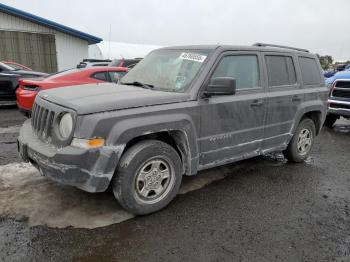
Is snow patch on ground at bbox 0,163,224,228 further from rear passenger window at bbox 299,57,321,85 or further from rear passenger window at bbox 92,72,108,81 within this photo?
rear passenger window at bbox 92,72,108,81

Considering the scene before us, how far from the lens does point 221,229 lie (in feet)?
10.7

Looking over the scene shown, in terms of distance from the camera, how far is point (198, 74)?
3.75 meters

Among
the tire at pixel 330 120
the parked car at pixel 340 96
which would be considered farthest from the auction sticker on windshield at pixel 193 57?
the tire at pixel 330 120

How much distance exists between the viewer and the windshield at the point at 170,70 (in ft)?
12.5

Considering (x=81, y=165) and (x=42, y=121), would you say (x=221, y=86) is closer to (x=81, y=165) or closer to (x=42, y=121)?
(x=81, y=165)

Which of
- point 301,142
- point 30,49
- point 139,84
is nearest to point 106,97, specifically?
point 139,84

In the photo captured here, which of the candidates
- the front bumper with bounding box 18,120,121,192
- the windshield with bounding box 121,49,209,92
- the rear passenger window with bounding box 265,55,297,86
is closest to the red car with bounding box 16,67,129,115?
the windshield with bounding box 121,49,209,92

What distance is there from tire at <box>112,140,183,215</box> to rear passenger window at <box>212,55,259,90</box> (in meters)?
1.20

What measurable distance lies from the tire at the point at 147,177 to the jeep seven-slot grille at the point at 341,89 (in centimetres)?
638

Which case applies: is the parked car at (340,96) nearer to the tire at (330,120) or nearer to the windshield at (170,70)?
the tire at (330,120)

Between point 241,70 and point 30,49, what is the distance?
16394 millimetres

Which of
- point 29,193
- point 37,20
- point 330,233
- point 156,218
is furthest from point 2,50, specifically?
point 330,233

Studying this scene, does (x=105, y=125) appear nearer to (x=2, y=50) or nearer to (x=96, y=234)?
(x=96, y=234)

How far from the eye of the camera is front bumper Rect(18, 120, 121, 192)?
292cm
